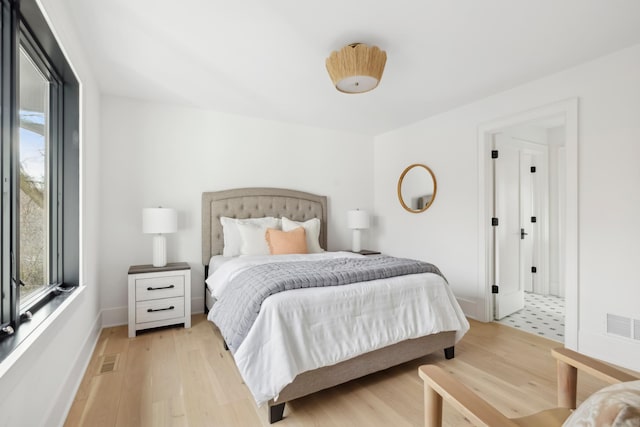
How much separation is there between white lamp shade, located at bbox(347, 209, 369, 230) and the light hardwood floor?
2006 mm

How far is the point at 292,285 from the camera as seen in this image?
77.6 inches

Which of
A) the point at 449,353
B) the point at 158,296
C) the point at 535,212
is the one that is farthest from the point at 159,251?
the point at 535,212

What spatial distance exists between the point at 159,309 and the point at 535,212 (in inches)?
200

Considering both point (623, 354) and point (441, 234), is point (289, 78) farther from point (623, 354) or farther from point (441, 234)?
point (623, 354)

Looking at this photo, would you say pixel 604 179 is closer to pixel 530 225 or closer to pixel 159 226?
pixel 530 225

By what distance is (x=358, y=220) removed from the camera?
173 inches

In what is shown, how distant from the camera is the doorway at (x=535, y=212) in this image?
8.84 ft

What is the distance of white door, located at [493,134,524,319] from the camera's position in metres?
3.51

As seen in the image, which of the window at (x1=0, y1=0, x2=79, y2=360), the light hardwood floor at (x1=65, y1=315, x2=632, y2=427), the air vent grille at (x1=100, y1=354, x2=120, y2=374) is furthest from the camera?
the air vent grille at (x1=100, y1=354, x2=120, y2=374)

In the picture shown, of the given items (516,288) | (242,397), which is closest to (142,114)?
(242,397)

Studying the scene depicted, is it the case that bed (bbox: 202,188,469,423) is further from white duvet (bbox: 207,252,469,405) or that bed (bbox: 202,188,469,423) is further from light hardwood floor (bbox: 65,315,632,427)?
light hardwood floor (bbox: 65,315,632,427)

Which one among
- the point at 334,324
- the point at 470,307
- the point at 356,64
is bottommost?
the point at 470,307

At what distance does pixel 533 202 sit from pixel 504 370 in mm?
3082

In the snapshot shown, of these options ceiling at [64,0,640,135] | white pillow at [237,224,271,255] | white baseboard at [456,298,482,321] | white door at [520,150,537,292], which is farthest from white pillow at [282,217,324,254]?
white door at [520,150,537,292]
